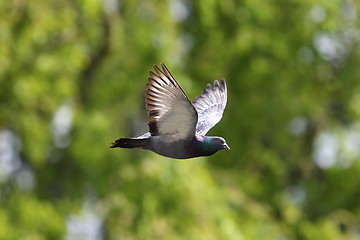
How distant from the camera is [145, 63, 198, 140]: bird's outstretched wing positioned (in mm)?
5254

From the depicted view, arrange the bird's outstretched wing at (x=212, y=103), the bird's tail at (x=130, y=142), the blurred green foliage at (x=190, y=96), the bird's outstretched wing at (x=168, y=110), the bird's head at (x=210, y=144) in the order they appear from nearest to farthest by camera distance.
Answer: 1. the bird's outstretched wing at (x=168, y=110)
2. the bird's tail at (x=130, y=142)
3. the bird's head at (x=210, y=144)
4. the bird's outstretched wing at (x=212, y=103)
5. the blurred green foliage at (x=190, y=96)

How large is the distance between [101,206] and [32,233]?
1.36 m

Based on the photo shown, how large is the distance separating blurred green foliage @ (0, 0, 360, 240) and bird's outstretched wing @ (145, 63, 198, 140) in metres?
8.37

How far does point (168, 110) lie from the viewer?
5309mm

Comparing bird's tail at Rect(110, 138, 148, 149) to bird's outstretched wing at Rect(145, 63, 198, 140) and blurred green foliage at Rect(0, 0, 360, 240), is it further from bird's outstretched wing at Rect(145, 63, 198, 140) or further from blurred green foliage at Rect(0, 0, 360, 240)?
blurred green foliage at Rect(0, 0, 360, 240)

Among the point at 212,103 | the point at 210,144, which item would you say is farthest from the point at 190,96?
the point at 210,144

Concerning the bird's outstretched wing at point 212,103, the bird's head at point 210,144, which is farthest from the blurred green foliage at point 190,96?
the bird's head at point 210,144

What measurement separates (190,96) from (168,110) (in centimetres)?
860

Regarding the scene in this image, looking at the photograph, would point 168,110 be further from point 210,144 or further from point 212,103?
point 212,103

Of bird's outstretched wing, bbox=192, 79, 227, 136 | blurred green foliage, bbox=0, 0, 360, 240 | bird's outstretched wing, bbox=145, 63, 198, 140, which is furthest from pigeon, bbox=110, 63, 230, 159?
blurred green foliage, bbox=0, 0, 360, 240

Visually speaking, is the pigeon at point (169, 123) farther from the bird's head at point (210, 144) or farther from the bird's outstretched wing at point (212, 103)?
the bird's outstretched wing at point (212, 103)

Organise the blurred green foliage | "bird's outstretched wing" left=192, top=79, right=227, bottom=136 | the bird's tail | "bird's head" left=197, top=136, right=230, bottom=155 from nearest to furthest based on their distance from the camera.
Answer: the bird's tail
"bird's head" left=197, top=136, right=230, bottom=155
"bird's outstretched wing" left=192, top=79, right=227, bottom=136
the blurred green foliage

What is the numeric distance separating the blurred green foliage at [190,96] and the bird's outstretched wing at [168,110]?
27.5 feet

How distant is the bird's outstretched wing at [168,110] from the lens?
5254 mm
